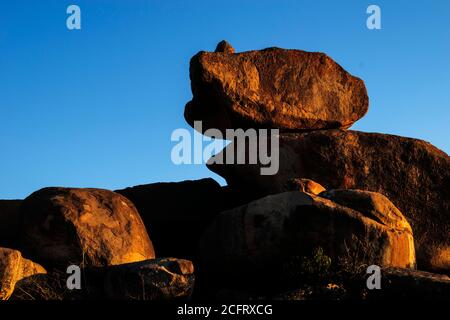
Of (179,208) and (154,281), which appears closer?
(154,281)

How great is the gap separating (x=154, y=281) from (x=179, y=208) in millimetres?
5138

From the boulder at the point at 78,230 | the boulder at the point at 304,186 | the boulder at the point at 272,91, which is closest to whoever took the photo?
the boulder at the point at 78,230

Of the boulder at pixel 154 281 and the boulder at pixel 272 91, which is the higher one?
the boulder at pixel 272 91

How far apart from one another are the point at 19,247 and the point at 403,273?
6.46m

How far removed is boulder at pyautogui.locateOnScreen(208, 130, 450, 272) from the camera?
1452cm

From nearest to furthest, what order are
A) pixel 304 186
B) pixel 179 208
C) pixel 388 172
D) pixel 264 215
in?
1. pixel 264 215
2. pixel 304 186
3. pixel 388 172
4. pixel 179 208

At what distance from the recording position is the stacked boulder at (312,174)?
485 inches

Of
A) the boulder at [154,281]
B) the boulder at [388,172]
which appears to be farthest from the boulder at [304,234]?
the boulder at [154,281]

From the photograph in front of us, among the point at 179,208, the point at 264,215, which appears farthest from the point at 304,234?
the point at 179,208

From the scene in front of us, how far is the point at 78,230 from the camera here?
1184 centimetres

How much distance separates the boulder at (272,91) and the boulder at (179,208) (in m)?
1.56

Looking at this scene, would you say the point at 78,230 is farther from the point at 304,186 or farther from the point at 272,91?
the point at 272,91

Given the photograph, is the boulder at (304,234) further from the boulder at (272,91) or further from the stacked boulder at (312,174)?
the boulder at (272,91)

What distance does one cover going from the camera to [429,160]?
14820 mm
